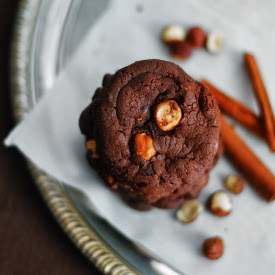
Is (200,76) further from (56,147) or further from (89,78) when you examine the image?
(56,147)

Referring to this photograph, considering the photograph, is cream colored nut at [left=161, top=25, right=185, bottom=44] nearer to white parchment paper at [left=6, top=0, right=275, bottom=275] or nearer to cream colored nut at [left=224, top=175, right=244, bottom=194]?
white parchment paper at [left=6, top=0, right=275, bottom=275]

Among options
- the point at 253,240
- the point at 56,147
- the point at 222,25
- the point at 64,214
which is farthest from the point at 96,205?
the point at 222,25

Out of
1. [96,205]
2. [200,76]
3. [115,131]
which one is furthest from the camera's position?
[200,76]

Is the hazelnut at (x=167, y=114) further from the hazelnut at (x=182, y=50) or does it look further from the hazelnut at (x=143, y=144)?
the hazelnut at (x=182, y=50)

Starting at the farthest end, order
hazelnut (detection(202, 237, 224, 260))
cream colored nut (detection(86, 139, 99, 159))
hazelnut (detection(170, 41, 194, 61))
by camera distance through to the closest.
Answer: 1. hazelnut (detection(170, 41, 194, 61))
2. hazelnut (detection(202, 237, 224, 260))
3. cream colored nut (detection(86, 139, 99, 159))

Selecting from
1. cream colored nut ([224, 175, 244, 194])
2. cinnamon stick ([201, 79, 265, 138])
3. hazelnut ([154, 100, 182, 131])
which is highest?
hazelnut ([154, 100, 182, 131])

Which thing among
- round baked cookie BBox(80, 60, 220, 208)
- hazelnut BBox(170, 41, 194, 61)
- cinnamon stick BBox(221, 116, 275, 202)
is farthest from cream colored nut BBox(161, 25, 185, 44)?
round baked cookie BBox(80, 60, 220, 208)

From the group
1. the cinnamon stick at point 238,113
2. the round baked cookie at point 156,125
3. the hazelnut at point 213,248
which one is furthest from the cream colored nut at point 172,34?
the hazelnut at point 213,248
